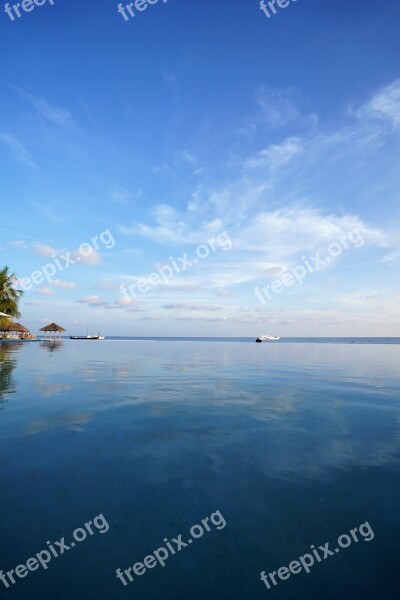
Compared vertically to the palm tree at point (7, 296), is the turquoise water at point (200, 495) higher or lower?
lower

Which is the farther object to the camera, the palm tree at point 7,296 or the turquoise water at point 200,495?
the palm tree at point 7,296

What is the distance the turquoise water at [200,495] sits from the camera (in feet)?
11.0

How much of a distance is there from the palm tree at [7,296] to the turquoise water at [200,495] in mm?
48306

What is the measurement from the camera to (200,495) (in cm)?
492

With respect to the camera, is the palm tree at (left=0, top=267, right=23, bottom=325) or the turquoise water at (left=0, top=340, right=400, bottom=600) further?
the palm tree at (left=0, top=267, right=23, bottom=325)

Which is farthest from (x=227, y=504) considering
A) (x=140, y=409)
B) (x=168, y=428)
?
(x=140, y=409)

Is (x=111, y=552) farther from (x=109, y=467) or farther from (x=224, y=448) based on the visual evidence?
(x=224, y=448)

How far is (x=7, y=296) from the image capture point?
5269 cm

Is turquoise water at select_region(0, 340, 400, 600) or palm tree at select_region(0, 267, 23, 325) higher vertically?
palm tree at select_region(0, 267, 23, 325)

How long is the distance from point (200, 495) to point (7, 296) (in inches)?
2277

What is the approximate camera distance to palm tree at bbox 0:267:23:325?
50969 millimetres

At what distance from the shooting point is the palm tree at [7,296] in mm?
50969

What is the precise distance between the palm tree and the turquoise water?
4831 centimetres

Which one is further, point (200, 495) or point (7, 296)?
point (7, 296)
